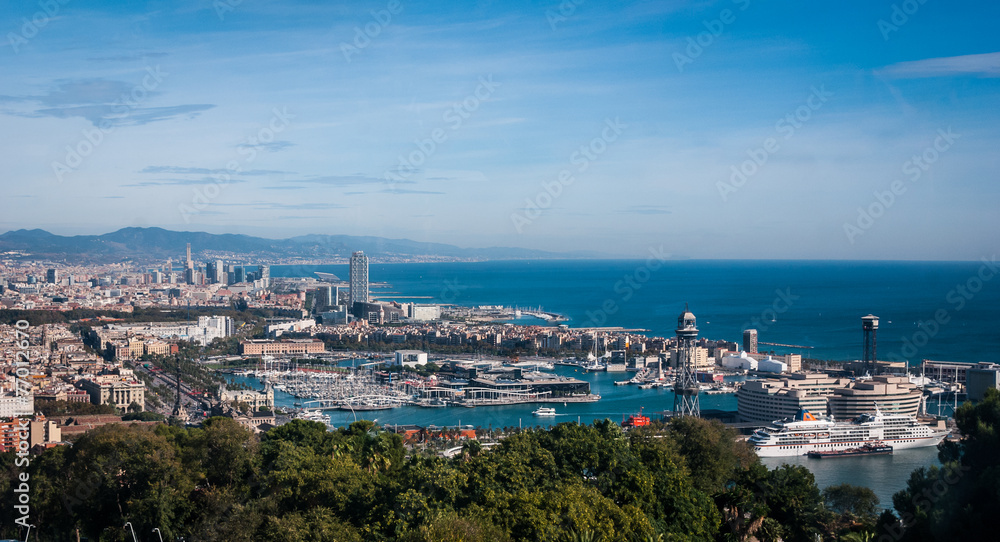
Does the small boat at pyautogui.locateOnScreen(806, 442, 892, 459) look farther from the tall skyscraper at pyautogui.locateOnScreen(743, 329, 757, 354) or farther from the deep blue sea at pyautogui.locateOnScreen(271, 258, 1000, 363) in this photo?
the tall skyscraper at pyautogui.locateOnScreen(743, 329, 757, 354)

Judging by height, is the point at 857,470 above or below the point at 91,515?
below

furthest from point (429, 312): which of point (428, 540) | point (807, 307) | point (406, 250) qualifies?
point (406, 250)

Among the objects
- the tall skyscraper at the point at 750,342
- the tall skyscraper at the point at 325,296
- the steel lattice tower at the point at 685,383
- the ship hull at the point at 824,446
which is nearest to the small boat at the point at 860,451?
the ship hull at the point at 824,446

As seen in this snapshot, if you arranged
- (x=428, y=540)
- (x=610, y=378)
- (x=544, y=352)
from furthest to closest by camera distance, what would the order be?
1. (x=544, y=352)
2. (x=610, y=378)
3. (x=428, y=540)

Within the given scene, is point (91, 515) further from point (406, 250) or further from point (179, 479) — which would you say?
point (406, 250)

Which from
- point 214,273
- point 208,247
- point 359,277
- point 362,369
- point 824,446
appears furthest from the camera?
point 208,247

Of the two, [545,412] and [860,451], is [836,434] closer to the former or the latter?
[860,451]

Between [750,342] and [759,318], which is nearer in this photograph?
[750,342]

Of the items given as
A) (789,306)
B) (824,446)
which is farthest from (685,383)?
(789,306)
